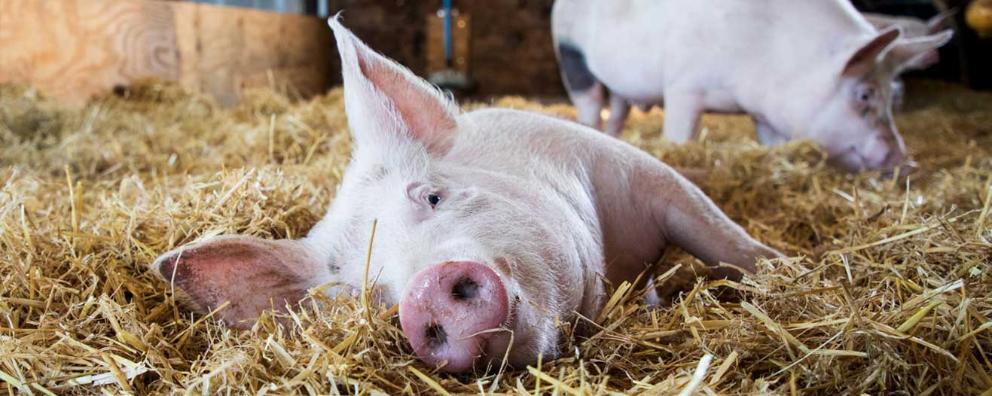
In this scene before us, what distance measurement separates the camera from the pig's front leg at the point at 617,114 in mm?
6422

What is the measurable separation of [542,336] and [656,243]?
1023 millimetres

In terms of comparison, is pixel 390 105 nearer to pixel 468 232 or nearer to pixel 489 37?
pixel 468 232

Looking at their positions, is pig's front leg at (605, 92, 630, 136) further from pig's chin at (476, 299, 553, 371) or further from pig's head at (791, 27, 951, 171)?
pig's chin at (476, 299, 553, 371)

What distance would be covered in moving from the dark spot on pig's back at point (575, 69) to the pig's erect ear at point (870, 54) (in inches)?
103

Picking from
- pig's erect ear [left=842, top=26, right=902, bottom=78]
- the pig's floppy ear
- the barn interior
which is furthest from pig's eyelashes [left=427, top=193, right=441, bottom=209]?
pig's erect ear [left=842, top=26, right=902, bottom=78]

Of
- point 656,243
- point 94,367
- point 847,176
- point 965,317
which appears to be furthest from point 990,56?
point 94,367

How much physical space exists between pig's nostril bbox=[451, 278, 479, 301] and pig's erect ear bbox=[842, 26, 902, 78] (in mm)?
3229

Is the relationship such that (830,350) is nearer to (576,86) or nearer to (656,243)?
(656,243)

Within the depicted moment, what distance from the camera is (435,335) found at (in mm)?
1397

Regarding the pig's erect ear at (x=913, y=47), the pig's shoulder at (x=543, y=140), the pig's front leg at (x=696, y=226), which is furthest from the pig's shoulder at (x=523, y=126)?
the pig's erect ear at (x=913, y=47)

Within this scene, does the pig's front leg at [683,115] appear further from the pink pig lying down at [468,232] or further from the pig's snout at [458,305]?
the pig's snout at [458,305]

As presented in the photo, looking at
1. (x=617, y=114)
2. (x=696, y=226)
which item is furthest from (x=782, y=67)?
(x=696, y=226)

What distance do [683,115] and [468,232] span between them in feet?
11.2

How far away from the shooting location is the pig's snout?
4.43 feet
